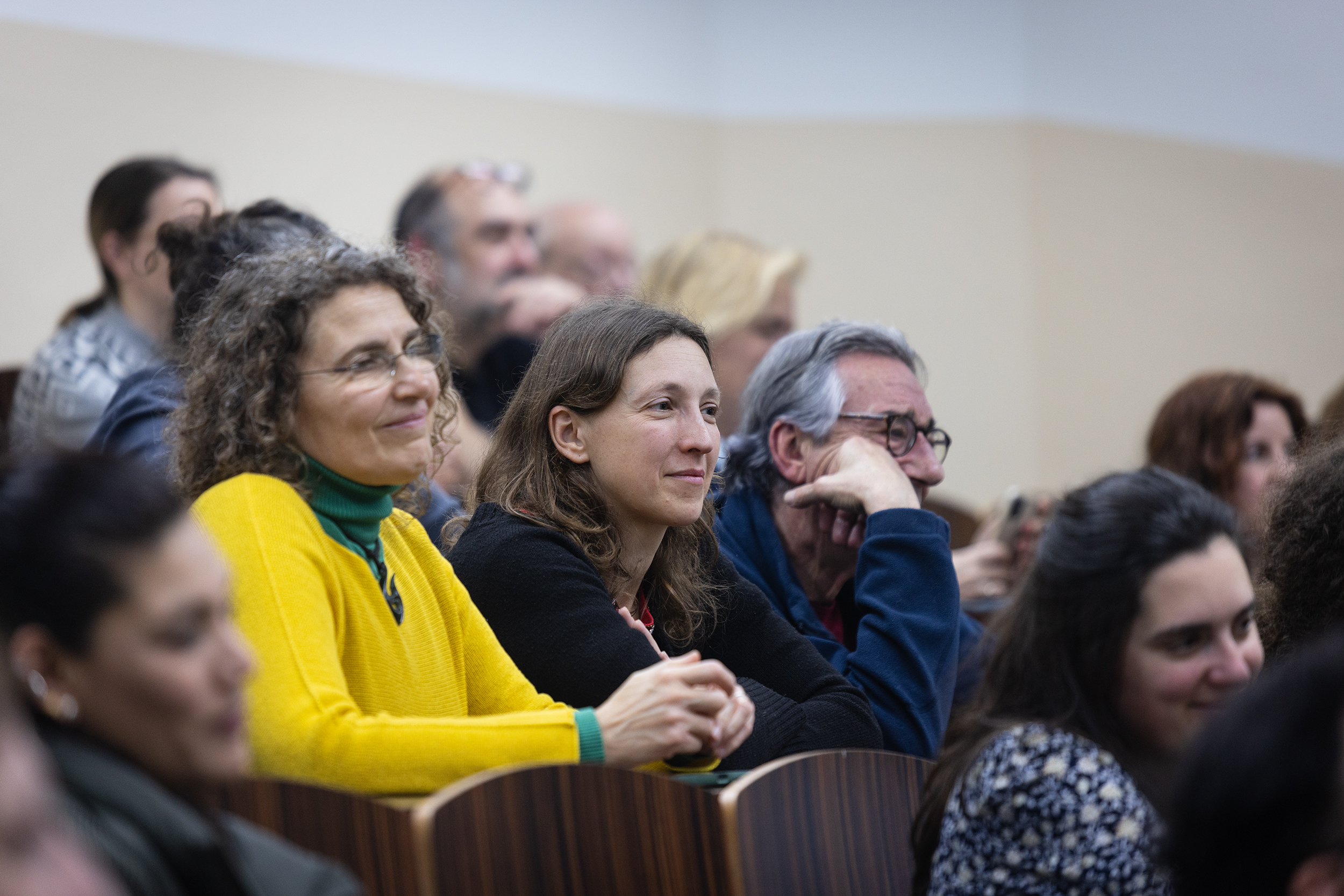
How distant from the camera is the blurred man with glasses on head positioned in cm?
345

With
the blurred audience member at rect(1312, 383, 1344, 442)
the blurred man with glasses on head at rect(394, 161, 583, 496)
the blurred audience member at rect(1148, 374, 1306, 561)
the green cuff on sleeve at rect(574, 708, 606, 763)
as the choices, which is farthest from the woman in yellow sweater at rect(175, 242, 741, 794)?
the blurred audience member at rect(1148, 374, 1306, 561)

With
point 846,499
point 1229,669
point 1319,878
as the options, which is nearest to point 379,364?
point 846,499

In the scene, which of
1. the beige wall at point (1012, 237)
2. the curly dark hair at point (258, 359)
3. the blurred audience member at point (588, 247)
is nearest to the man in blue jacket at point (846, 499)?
the curly dark hair at point (258, 359)

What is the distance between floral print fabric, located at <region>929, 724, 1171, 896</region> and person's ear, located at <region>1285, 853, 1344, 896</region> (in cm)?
28

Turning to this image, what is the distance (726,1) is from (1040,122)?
125cm

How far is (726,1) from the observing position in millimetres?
5035

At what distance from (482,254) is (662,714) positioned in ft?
8.03

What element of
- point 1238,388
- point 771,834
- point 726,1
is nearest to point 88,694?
point 771,834

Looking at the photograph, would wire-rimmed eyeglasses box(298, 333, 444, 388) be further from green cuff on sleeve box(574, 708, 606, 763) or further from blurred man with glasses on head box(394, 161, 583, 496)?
blurred man with glasses on head box(394, 161, 583, 496)

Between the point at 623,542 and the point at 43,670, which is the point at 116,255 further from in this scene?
the point at 43,670

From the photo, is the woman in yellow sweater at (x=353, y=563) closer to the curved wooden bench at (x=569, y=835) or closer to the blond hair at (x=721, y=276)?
the curved wooden bench at (x=569, y=835)

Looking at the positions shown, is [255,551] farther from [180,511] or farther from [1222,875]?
[1222,875]

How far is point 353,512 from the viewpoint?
5.04ft

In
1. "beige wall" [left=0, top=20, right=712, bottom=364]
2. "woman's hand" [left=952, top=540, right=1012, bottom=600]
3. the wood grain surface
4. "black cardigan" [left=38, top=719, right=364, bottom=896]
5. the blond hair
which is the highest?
"beige wall" [left=0, top=20, right=712, bottom=364]
